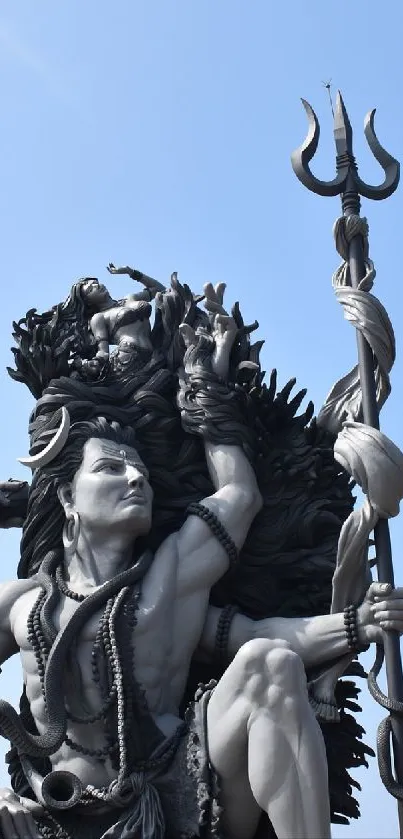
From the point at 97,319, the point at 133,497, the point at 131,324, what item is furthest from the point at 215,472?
the point at 97,319

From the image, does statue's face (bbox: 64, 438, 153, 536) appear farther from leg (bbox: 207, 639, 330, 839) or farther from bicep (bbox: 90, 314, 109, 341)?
leg (bbox: 207, 639, 330, 839)

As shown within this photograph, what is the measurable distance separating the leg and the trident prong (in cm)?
210

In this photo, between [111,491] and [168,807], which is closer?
[168,807]

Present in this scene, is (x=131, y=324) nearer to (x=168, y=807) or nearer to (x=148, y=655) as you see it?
(x=148, y=655)

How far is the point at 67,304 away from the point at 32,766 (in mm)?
1996

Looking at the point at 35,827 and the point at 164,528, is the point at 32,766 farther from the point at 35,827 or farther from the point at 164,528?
the point at 164,528

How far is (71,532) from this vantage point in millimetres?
5609

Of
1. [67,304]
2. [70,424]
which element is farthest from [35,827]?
[67,304]

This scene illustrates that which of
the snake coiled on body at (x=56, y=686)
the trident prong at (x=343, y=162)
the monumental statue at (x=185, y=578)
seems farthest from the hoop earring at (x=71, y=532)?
the trident prong at (x=343, y=162)

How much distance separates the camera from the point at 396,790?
191 inches

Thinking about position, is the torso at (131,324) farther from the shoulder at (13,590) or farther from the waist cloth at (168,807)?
the waist cloth at (168,807)

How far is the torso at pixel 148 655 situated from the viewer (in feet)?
16.8

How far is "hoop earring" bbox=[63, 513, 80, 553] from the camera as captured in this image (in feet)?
18.3

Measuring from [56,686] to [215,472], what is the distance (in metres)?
1.13
